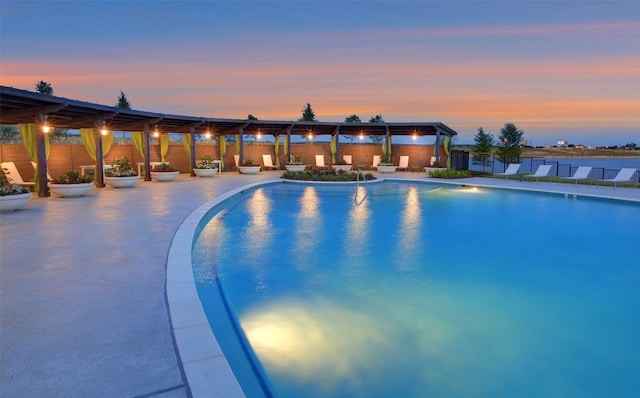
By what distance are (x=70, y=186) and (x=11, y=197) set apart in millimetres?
2198

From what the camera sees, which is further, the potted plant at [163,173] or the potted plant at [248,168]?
the potted plant at [248,168]

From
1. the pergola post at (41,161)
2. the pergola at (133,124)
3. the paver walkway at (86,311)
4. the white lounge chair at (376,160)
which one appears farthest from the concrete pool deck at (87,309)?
the white lounge chair at (376,160)

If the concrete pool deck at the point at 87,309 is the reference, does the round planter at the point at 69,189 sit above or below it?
above

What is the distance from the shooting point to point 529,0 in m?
13.2

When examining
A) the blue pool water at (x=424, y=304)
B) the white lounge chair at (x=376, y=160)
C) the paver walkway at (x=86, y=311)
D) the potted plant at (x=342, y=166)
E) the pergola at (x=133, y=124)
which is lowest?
the blue pool water at (x=424, y=304)

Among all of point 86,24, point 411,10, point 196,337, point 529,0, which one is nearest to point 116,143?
point 86,24

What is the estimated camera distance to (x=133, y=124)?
581 inches

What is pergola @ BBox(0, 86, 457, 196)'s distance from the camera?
948cm

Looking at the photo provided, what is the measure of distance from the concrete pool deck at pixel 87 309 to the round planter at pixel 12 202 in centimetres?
70

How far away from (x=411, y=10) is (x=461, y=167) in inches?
380

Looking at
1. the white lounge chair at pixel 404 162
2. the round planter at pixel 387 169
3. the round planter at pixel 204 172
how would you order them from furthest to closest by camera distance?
the white lounge chair at pixel 404 162, the round planter at pixel 387 169, the round planter at pixel 204 172

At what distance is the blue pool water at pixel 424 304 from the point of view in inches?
117

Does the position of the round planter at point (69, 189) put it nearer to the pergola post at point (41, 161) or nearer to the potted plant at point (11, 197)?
the pergola post at point (41, 161)

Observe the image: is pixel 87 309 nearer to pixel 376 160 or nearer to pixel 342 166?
pixel 342 166
